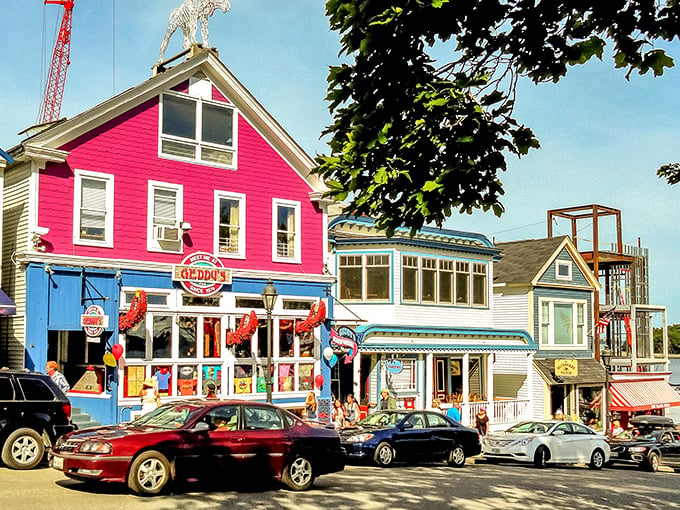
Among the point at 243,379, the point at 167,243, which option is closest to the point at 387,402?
the point at 243,379

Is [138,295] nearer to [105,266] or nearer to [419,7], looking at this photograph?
[105,266]

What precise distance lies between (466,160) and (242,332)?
15.6m

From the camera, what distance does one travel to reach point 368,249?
31.8 meters

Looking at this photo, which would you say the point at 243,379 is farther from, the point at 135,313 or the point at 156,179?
the point at 156,179

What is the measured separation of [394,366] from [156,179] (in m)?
11.5

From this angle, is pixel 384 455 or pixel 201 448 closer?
pixel 201 448

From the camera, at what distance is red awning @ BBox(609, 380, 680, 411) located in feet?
136

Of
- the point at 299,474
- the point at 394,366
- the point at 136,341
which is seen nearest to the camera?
the point at 299,474

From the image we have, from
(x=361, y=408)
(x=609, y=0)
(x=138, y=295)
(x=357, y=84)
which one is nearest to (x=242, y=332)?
(x=138, y=295)

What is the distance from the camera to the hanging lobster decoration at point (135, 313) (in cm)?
2252

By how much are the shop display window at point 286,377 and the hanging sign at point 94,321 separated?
21.0 feet

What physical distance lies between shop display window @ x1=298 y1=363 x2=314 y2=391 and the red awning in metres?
20.1

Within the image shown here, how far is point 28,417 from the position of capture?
15406 mm

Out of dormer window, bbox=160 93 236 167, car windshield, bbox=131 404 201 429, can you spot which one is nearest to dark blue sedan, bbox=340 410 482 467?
A: car windshield, bbox=131 404 201 429
